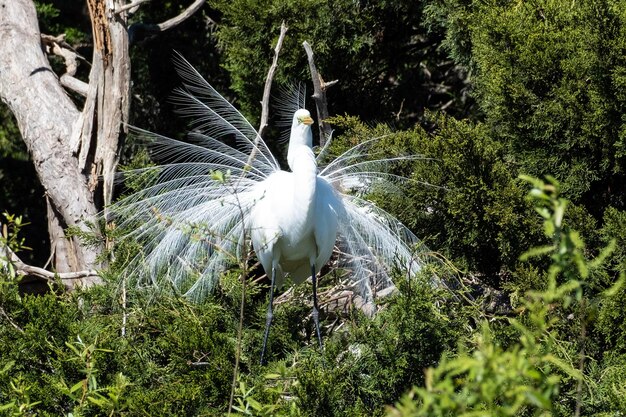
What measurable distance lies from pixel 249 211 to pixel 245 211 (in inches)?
1.3

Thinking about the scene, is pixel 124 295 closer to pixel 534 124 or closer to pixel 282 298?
pixel 282 298

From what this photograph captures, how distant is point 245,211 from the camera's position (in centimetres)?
505

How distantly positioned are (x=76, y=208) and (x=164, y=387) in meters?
2.09

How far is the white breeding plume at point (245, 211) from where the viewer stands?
4934 millimetres

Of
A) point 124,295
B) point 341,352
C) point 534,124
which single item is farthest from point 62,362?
point 534,124

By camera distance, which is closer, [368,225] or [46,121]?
[368,225]

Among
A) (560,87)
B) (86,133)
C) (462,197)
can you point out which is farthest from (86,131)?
(560,87)

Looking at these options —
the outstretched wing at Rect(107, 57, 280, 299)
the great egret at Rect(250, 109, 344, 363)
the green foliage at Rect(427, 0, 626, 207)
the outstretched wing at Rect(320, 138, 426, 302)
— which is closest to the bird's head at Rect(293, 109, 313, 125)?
the great egret at Rect(250, 109, 344, 363)

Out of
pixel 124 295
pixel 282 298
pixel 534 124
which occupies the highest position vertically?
pixel 534 124

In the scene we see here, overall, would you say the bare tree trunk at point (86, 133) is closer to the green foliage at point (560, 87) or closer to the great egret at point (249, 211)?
the great egret at point (249, 211)

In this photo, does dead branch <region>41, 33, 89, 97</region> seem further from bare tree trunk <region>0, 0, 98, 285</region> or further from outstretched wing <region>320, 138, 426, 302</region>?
outstretched wing <region>320, 138, 426, 302</region>

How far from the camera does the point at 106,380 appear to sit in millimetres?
4141

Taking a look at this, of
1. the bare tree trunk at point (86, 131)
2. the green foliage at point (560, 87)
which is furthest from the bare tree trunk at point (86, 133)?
the green foliage at point (560, 87)

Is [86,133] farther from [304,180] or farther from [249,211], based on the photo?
[304,180]
